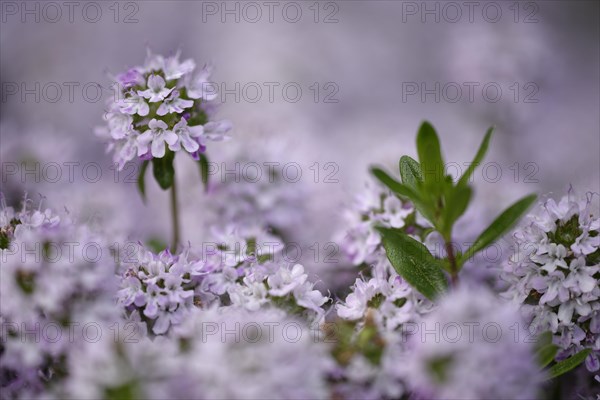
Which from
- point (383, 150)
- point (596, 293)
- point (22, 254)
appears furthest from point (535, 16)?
point (22, 254)

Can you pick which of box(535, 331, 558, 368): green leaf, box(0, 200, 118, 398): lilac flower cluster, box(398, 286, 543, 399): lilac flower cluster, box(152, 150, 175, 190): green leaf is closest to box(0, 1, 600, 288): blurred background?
box(152, 150, 175, 190): green leaf

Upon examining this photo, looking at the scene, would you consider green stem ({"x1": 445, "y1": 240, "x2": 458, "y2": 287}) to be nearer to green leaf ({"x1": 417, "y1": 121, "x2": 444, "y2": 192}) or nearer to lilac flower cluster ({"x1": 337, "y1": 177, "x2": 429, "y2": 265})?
green leaf ({"x1": 417, "y1": 121, "x2": 444, "y2": 192})

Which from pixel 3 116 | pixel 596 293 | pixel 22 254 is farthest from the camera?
pixel 3 116

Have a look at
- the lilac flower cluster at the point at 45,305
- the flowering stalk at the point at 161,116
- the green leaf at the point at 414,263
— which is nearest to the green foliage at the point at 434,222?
the green leaf at the point at 414,263

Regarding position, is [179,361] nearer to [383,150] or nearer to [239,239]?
[239,239]

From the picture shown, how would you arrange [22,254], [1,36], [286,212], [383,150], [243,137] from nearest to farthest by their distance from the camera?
[22,254] → [286,212] → [243,137] → [383,150] → [1,36]

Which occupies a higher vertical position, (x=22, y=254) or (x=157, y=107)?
(x=157, y=107)

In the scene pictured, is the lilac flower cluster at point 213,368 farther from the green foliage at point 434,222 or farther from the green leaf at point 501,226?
the green leaf at point 501,226

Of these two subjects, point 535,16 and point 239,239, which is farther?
point 535,16

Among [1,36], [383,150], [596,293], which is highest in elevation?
[1,36]
